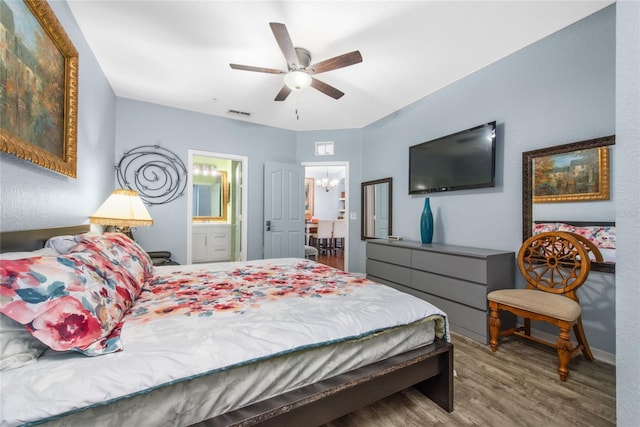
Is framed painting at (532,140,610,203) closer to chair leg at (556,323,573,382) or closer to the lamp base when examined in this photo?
chair leg at (556,323,573,382)

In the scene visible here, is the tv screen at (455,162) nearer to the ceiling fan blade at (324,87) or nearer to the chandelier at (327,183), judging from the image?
the ceiling fan blade at (324,87)

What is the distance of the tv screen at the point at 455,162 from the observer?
273 cm

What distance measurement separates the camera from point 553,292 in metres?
2.10

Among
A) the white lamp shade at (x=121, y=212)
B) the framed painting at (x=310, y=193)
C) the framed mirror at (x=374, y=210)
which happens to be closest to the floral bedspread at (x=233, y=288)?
the white lamp shade at (x=121, y=212)

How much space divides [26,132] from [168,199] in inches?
104

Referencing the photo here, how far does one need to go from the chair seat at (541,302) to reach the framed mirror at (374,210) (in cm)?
223

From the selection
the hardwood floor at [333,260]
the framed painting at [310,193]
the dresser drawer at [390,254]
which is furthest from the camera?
the framed painting at [310,193]

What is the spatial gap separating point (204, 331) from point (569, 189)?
2828 mm

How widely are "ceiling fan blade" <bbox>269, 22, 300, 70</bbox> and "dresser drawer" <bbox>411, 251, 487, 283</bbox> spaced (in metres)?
2.26

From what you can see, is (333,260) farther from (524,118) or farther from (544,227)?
(524,118)

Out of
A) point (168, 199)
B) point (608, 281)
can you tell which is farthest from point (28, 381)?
point (168, 199)

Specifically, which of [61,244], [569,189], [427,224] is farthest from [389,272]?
[61,244]

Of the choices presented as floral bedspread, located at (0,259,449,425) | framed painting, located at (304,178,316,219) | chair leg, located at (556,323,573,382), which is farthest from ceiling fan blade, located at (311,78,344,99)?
framed painting, located at (304,178,316,219)

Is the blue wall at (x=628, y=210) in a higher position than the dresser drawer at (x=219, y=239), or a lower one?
higher
